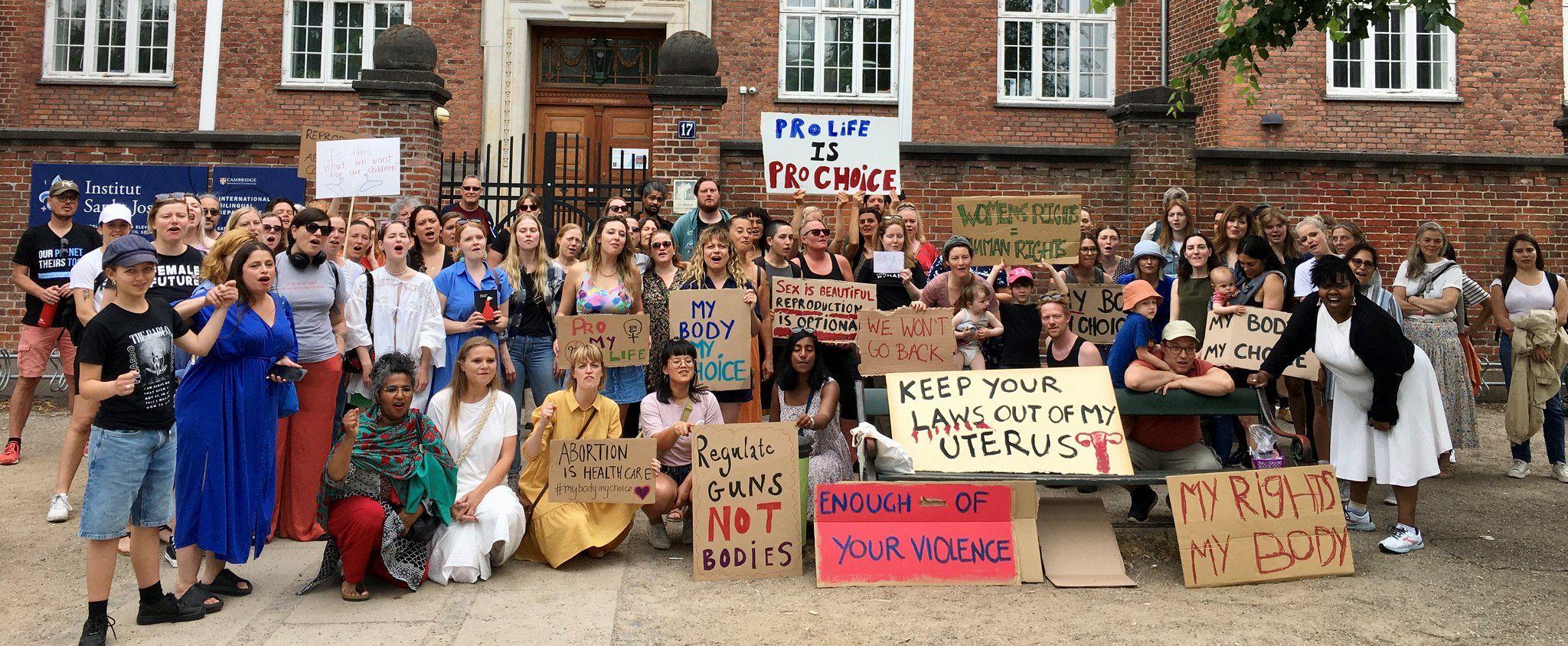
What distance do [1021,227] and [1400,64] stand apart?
37.6 feet

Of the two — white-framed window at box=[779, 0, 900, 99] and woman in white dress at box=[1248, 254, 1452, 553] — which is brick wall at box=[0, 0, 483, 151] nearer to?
white-framed window at box=[779, 0, 900, 99]

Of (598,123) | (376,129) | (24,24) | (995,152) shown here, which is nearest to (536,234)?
(376,129)

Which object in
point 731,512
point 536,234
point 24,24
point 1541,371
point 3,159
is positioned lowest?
point 731,512

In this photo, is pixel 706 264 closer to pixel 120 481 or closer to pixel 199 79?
pixel 120 481

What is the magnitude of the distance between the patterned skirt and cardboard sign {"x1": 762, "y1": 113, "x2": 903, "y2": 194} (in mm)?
3969

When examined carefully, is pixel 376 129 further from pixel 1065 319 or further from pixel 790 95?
pixel 1065 319

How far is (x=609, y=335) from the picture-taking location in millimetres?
6957

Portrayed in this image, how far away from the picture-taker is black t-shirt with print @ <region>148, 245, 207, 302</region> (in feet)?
19.6

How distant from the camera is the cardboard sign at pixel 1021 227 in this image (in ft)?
27.7

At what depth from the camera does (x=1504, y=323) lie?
8.67m

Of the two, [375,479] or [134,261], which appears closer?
[134,261]

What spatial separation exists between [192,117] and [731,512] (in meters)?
13.6

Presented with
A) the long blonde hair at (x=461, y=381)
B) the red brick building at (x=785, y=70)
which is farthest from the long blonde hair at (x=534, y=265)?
the red brick building at (x=785, y=70)

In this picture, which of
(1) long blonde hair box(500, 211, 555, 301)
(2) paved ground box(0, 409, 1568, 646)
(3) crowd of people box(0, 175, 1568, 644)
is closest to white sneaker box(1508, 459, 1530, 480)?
(3) crowd of people box(0, 175, 1568, 644)
